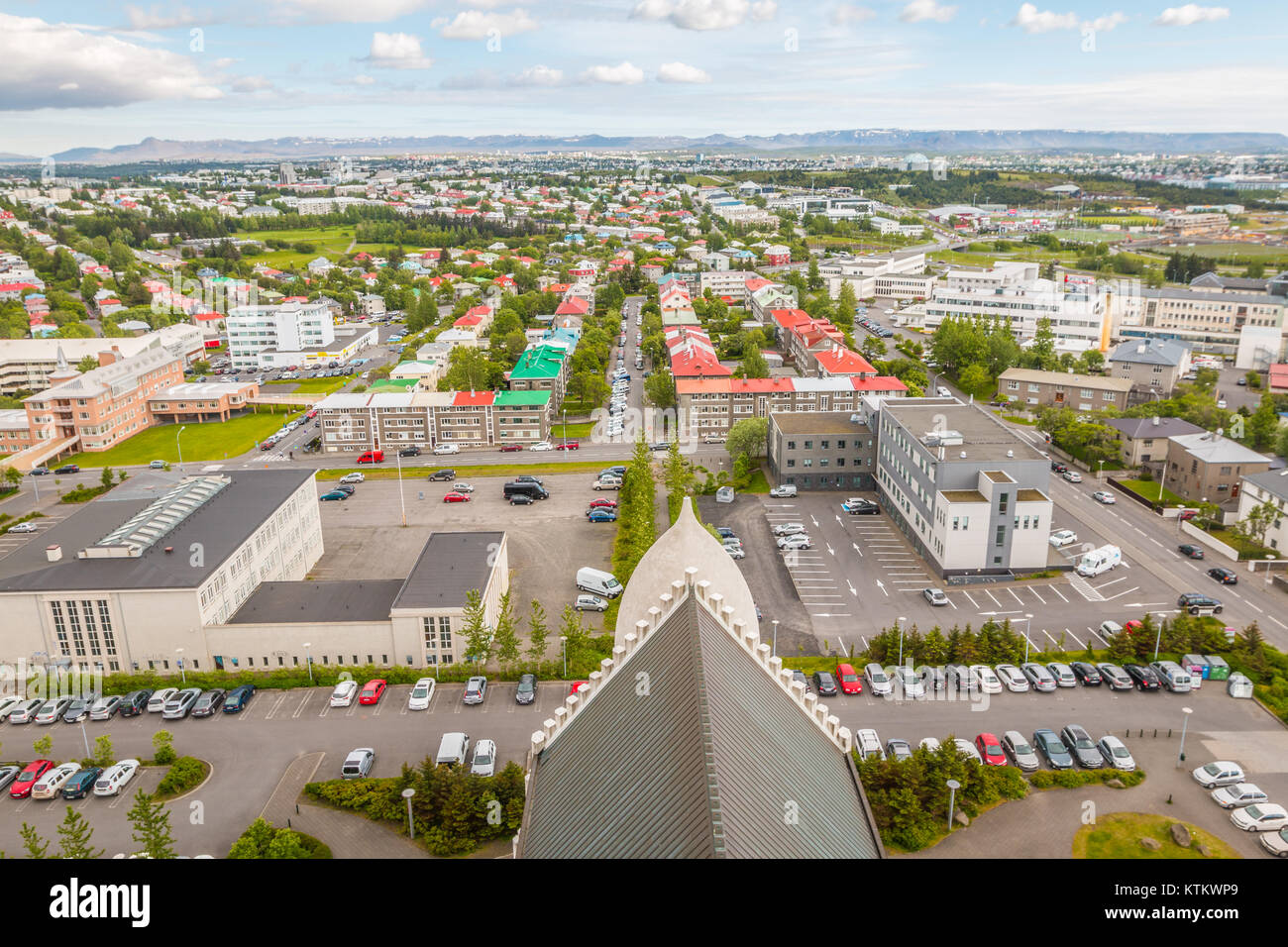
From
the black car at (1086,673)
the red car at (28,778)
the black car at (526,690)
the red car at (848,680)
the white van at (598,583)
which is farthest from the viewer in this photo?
the white van at (598,583)

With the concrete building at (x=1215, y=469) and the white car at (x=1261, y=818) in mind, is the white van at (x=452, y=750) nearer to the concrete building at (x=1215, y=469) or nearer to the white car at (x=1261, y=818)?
the white car at (x=1261, y=818)

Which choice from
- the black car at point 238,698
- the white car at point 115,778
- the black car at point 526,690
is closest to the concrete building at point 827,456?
the black car at point 526,690

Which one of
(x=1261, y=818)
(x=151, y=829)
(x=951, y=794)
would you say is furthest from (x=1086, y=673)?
(x=151, y=829)

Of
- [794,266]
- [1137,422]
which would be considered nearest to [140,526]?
[1137,422]

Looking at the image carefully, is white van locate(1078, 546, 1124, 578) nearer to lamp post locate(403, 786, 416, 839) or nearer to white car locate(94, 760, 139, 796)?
lamp post locate(403, 786, 416, 839)

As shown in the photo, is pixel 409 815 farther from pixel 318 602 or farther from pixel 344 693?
pixel 318 602

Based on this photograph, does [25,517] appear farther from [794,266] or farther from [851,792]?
[794,266]

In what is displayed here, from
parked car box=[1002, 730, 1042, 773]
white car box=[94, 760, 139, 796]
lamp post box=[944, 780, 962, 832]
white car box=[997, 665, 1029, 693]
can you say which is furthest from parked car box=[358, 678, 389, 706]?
white car box=[997, 665, 1029, 693]
